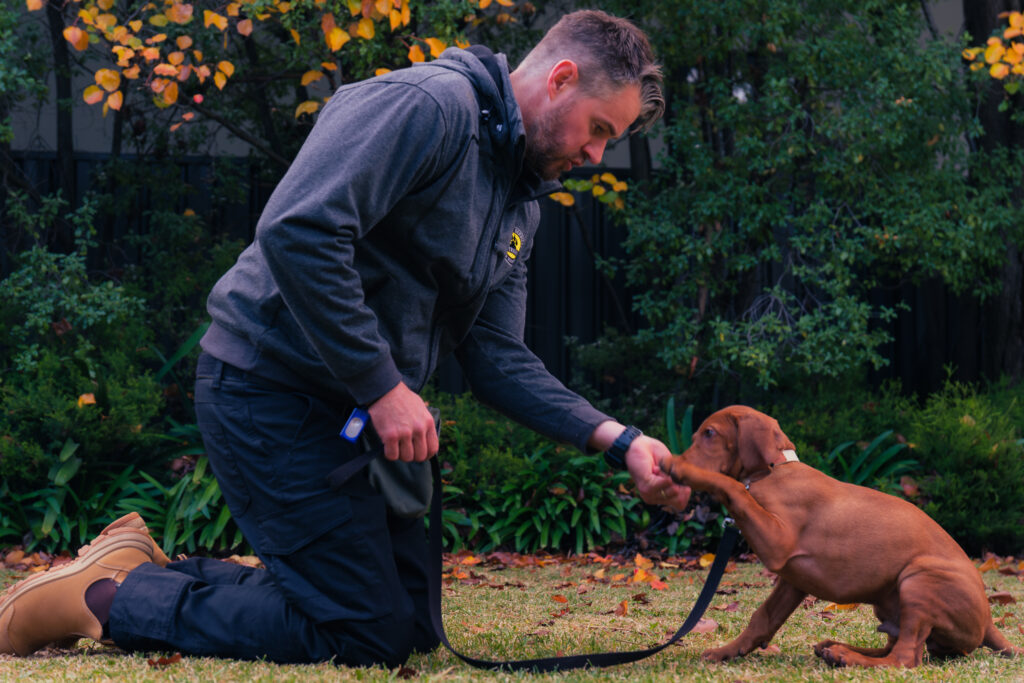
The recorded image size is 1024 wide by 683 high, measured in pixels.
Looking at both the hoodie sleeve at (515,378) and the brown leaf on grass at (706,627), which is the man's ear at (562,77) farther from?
the brown leaf on grass at (706,627)

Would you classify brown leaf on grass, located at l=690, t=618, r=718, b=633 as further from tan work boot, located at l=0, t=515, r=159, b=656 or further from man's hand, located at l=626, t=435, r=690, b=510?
tan work boot, located at l=0, t=515, r=159, b=656

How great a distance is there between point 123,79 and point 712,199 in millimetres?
4883

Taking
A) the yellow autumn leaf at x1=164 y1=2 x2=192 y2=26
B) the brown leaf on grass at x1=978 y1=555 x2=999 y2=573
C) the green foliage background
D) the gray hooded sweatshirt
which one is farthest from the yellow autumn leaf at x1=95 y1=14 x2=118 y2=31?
the brown leaf on grass at x1=978 y1=555 x2=999 y2=573

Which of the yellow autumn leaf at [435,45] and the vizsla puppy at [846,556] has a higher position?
the yellow autumn leaf at [435,45]

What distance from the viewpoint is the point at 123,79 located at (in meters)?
7.93

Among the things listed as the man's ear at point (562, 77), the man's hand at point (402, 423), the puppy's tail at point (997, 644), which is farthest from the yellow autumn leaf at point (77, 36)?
the puppy's tail at point (997, 644)

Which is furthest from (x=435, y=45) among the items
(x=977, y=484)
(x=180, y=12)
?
(x=977, y=484)

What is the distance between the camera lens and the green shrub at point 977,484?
20.2 feet

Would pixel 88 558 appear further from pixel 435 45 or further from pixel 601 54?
pixel 435 45

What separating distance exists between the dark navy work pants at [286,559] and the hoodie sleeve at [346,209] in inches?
16.2

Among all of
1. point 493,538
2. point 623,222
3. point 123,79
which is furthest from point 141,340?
point 623,222

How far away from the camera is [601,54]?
288cm

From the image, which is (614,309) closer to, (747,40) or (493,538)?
(747,40)

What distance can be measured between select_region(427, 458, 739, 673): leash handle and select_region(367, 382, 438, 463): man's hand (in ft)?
1.30
